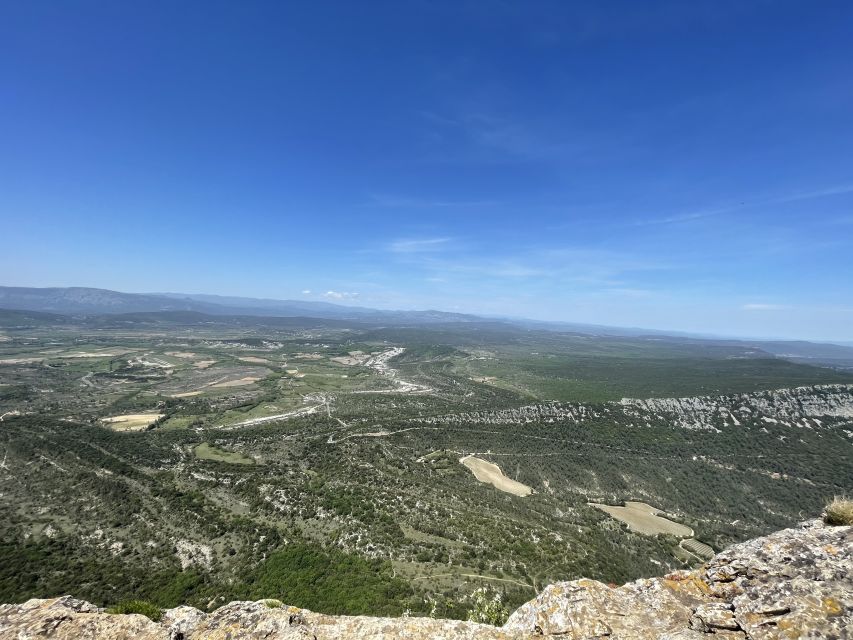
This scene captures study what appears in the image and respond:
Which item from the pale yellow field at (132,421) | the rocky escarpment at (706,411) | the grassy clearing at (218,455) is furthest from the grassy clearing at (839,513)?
the pale yellow field at (132,421)

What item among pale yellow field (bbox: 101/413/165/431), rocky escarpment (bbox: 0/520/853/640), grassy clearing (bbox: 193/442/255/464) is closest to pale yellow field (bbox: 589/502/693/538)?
rocky escarpment (bbox: 0/520/853/640)

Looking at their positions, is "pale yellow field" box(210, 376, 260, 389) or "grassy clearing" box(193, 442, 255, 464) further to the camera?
"pale yellow field" box(210, 376, 260, 389)

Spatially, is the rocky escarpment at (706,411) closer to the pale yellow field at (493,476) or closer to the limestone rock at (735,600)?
the pale yellow field at (493,476)

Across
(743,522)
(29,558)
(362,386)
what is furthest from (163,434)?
(743,522)

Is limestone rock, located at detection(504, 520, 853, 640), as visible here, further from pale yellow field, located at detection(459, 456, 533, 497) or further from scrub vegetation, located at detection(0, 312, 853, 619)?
pale yellow field, located at detection(459, 456, 533, 497)

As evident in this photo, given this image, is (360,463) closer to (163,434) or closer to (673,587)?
(163,434)

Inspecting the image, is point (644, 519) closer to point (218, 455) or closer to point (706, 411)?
point (706, 411)
